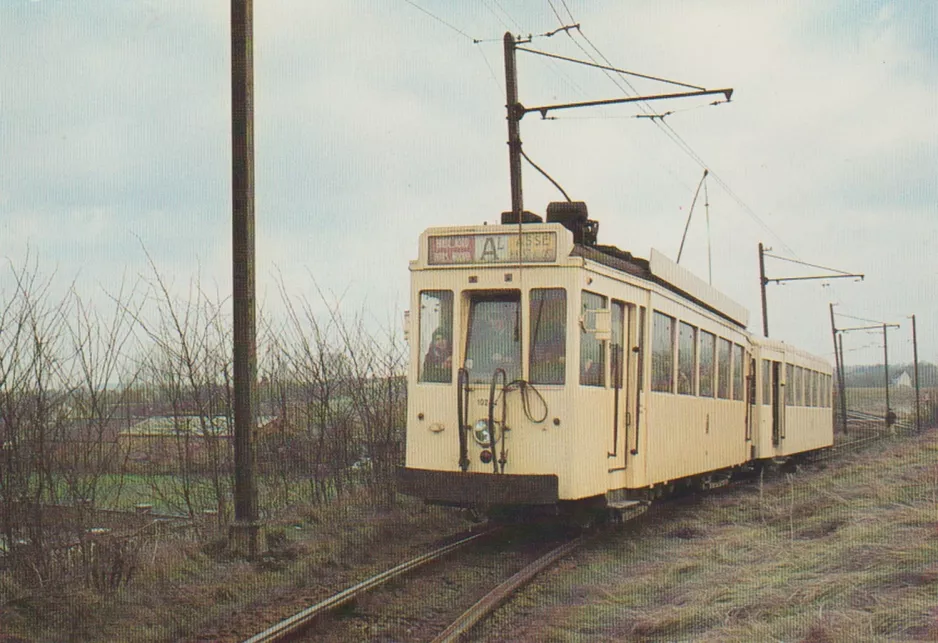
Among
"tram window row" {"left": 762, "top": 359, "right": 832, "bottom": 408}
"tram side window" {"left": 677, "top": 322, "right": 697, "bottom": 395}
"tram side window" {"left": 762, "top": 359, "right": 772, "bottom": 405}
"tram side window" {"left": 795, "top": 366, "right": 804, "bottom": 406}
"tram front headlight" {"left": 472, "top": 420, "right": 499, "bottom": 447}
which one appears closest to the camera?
"tram front headlight" {"left": 472, "top": 420, "right": 499, "bottom": 447}

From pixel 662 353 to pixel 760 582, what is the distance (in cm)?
437

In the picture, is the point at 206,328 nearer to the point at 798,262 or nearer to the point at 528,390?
the point at 528,390

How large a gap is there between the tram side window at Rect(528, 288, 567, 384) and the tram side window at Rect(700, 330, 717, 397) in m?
4.44

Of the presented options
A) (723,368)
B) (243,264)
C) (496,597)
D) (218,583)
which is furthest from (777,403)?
(218,583)

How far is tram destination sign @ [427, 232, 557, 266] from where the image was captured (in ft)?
30.7

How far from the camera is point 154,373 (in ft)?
36.0

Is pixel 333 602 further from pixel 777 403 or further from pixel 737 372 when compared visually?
pixel 777 403

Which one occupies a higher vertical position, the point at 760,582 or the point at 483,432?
the point at 483,432

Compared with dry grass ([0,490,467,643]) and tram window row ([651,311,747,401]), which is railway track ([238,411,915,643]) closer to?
dry grass ([0,490,467,643])

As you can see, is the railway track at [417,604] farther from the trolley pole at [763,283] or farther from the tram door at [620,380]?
the trolley pole at [763,283]

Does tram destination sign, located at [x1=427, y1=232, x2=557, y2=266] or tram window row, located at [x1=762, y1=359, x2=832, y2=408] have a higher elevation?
tram destination sign, located at [x1=427, y1=232, x2=557, y2=266]

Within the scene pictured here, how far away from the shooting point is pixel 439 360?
31.7ft

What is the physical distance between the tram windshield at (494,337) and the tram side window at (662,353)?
1.99 metres

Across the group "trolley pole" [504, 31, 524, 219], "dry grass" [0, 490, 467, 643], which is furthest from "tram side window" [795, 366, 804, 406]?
"dry grass" [0, 490, 467, 643]
